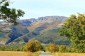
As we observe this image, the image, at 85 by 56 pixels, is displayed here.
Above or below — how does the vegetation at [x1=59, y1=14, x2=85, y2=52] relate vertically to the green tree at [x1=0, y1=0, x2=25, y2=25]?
below

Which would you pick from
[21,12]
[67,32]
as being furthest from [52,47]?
[21,12]

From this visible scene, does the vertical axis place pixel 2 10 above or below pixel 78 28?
above

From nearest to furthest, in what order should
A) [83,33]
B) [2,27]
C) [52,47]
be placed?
[2,27], [83,33], [52,47]

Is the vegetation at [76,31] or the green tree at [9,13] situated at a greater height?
the green tree at [9,13]

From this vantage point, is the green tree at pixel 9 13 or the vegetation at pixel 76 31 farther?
the vegetation at pixel 76 31

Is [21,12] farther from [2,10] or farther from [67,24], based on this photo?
[67,24]

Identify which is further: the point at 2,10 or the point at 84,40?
the point at 84,40

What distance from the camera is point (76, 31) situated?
94375 millimetres

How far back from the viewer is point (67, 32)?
319 feet

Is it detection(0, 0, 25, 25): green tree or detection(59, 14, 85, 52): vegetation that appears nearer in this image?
detection(0, 0, 25, 25): green tree

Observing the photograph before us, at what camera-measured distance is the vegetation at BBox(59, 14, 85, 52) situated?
93.5m

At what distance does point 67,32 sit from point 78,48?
5691 mm

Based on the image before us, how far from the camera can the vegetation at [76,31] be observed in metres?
93.5

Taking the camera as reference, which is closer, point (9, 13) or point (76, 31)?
point (9, 13)
